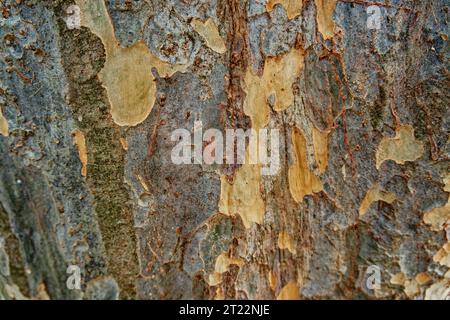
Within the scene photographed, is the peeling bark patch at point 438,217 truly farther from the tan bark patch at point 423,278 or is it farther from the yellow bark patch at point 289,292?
the yellow bark patch at point 289,292


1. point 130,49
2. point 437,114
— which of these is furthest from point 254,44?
point 437,114

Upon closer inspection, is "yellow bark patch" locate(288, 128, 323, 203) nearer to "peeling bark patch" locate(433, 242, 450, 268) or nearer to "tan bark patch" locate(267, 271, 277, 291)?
"tan bark patch" locate(267, 271, 277, 291)

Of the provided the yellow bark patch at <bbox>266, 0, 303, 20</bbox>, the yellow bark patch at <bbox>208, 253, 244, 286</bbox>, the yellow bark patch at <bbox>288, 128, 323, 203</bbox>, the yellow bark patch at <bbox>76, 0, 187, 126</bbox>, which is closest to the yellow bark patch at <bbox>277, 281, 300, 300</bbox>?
the yellow bark patch at <bbox>208, 253, 244, 286</bbox>

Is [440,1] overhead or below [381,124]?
overhead

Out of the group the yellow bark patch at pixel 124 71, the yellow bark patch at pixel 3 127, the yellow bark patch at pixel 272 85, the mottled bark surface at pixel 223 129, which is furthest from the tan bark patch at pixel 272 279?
the yellow bark patch at pixel 3 127

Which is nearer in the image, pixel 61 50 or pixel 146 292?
pixel 61 50

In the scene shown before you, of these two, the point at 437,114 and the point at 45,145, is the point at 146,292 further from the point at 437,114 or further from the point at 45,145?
the point at 437,114

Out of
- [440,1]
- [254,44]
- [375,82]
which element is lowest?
[375,82]
